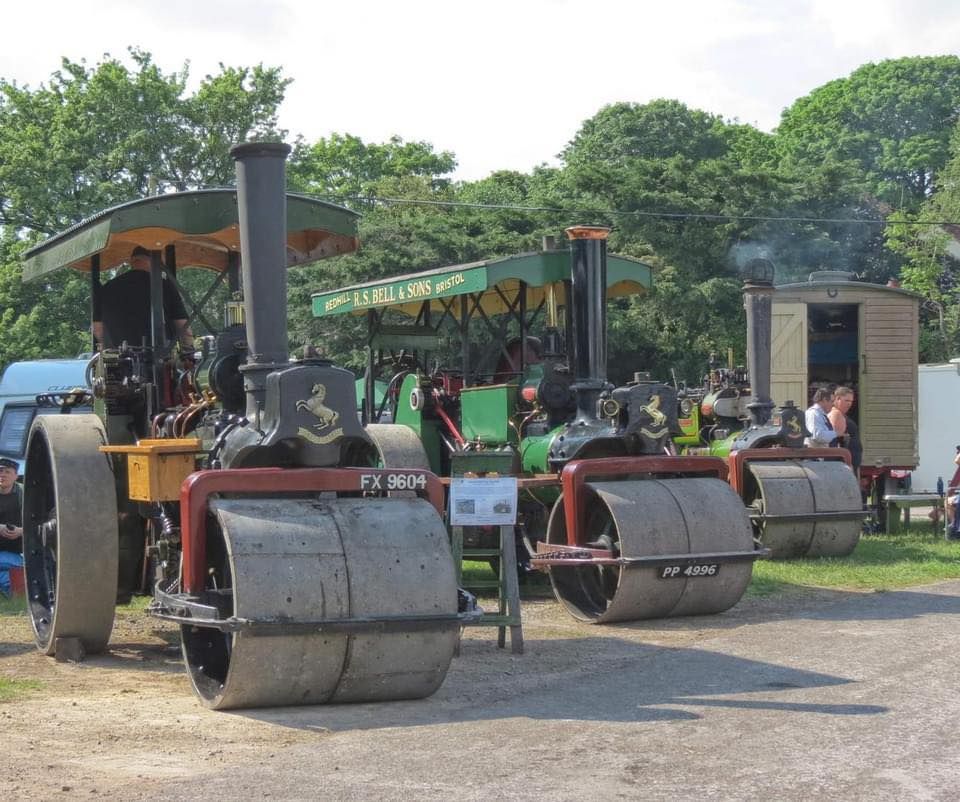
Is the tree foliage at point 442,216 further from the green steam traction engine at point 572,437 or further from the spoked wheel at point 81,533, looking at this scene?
the spoked wheel at point 81,533

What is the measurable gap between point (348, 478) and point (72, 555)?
5.62ft

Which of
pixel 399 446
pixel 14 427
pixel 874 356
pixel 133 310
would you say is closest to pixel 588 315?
pixel 399 446

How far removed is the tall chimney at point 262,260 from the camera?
5.62 meters

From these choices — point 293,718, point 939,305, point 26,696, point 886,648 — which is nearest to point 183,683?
point 26,696

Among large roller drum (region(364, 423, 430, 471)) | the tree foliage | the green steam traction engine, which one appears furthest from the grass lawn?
the tree foliage

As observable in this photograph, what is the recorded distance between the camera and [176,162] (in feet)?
86.9

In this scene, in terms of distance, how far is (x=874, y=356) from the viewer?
1570 centimetres

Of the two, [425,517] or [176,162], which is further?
[176,162]

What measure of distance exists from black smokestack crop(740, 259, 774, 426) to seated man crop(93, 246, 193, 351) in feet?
19.0

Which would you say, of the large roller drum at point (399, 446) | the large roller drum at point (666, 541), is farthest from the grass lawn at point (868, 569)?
the large roller drum at point (399, 446)

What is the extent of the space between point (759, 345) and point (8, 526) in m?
6.19

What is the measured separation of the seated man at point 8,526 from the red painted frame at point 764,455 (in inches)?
212

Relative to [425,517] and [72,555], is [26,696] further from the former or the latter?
[425,517]

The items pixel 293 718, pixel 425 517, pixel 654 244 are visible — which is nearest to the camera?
pixel 293 718
